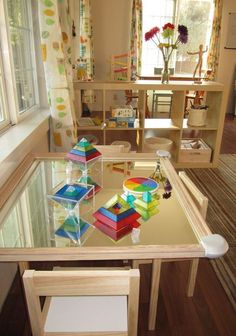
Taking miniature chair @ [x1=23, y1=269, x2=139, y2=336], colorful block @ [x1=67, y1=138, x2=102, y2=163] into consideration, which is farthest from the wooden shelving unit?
miniature chair @ [x1=23, y1=269, x2=139, y2=336]

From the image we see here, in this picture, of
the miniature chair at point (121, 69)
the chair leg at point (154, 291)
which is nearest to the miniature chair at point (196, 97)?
the miniature chair at point (121, 69)

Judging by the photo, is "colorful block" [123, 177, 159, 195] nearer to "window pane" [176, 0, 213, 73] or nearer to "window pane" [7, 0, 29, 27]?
"window pane" [7, 0, 29, 27]

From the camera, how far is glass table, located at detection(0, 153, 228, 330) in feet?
2.80

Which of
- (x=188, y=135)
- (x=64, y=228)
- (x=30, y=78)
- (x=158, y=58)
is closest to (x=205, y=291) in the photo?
(x=64, y=228)

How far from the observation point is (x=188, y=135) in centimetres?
438

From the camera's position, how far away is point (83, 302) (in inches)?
38.4

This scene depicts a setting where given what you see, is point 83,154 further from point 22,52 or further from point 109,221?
point 22,52

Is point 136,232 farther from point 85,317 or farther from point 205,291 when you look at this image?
point 205,291

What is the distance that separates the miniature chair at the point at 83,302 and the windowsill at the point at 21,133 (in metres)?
0.67

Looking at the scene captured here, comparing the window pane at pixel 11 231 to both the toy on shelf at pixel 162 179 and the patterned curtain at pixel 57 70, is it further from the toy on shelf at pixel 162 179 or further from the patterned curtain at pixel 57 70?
the patterned curtain at pixel 57 70

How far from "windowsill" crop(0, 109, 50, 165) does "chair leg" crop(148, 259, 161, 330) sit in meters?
0.80

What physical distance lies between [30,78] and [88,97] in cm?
314

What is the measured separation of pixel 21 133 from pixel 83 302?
1.05 m

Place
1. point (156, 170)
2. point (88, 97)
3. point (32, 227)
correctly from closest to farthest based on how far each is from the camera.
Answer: point (32, 227)
point (156, 170)
point (88, 97)
